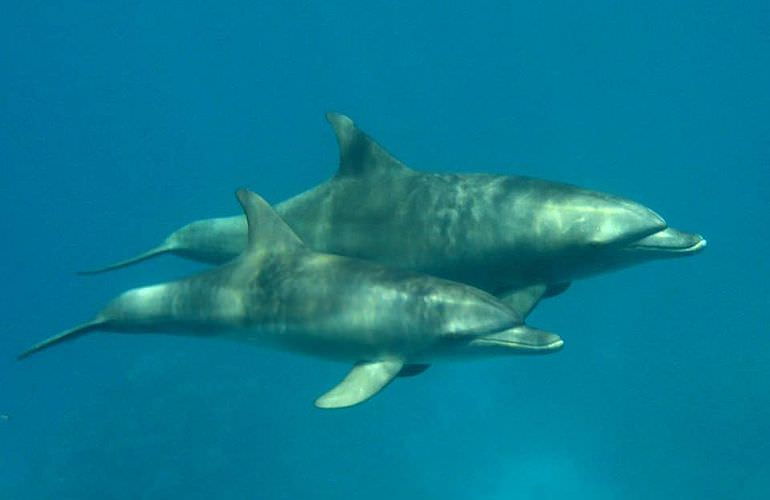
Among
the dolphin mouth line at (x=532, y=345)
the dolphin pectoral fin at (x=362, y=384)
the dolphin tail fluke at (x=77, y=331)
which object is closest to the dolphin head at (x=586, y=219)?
the dolphin mouth line at (x=532, y=345)

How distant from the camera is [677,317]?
28047 millimetres

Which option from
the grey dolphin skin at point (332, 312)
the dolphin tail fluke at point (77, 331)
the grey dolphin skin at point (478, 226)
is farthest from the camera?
the dolphin tail fluke at point (77, 331)

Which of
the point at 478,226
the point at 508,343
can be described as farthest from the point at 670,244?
the point at 508,343

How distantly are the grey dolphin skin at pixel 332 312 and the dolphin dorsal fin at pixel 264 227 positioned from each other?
0.01 metres

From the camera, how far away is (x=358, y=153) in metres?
10.9

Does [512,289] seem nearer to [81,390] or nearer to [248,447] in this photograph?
[248,447]

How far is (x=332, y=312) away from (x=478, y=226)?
2130 mm

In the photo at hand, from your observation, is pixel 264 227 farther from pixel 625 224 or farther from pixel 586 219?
pixel 625 224

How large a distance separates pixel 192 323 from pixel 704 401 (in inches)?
763

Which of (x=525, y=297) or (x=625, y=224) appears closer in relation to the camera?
(x=625, y=224)

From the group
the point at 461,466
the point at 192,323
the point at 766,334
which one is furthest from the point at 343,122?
the point at 766,334

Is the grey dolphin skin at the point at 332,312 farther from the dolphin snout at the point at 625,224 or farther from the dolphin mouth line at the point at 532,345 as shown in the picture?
the dolphin snout at the point at 625,224

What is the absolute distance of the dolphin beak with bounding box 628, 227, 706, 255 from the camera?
9.37 metres

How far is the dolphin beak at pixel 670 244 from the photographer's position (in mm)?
A: 9367
